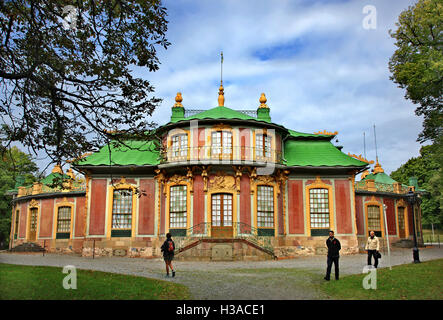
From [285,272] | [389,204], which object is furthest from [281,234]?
[389,204]

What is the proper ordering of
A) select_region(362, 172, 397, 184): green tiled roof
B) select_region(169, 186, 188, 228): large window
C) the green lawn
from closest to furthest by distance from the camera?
the green lawn → select_region(169, 186, 188, 228): large window → select_region(362, 172, 397, 184): green tiled roof

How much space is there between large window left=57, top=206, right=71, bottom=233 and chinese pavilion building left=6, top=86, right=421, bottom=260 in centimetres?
48

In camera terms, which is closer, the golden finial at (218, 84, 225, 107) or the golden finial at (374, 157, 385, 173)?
the golden finial at (218, 84, 225, 107)

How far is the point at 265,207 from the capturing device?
24.0 meters

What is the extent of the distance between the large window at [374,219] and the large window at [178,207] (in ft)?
45.2

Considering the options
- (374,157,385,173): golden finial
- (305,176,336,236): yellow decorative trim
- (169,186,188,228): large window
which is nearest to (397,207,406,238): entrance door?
(374,157,385,173): golden finial

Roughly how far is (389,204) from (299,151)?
929cm

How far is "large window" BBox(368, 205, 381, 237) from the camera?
1120 inches

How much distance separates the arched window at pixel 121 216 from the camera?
25.0 m

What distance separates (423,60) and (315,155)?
32.5ft

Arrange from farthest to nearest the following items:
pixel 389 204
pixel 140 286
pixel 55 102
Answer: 1. pixel 389 204
2. pixel 140 286
3. pixel 55 102

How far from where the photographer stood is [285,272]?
15.1 m

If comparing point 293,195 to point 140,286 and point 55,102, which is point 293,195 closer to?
point 140,286

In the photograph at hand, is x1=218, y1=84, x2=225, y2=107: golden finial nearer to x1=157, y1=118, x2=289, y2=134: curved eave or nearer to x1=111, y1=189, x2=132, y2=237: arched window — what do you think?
x1=157, y1=118, x2=289, y2=134: curved eave
